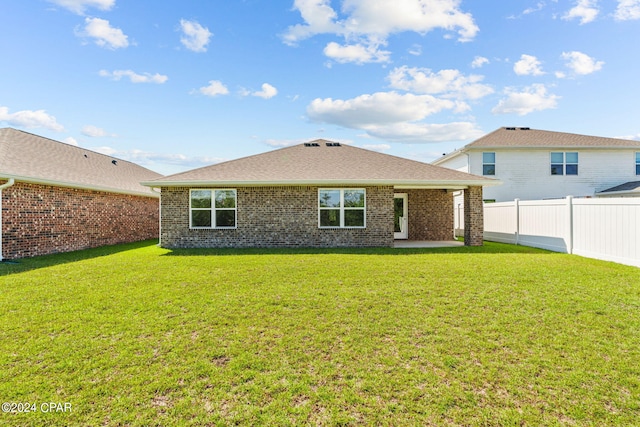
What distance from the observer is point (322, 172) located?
1316 centimetres

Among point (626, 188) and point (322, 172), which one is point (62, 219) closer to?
point (322, 172)

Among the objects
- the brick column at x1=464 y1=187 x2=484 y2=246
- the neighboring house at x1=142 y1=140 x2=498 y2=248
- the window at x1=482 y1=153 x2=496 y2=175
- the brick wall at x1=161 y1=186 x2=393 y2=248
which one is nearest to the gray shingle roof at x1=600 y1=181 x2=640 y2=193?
the window at x1=482 y1=153 x2=496 y2=175

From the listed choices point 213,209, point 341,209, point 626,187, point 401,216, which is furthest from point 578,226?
point 213,209

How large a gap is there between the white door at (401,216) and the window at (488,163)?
6088mm

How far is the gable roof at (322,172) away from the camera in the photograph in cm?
1247

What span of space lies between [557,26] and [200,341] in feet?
51.1

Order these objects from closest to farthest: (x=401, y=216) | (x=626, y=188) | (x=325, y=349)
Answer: (x=325, y=349) → (x=401, y=216) → (x=626, y=188)

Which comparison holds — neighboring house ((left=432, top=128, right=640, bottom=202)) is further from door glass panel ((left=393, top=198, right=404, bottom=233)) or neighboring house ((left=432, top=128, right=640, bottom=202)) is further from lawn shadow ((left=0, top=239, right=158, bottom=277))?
lawn shadow ((left=0, top=239, right=158, bottom=277))

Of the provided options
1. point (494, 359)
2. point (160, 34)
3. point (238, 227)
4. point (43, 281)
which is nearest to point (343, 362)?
point (494, 359)

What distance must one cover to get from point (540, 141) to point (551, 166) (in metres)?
1.61

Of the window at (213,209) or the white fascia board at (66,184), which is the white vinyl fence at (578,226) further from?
the white fascia board at (66,184)

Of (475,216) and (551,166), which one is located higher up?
(551,166)

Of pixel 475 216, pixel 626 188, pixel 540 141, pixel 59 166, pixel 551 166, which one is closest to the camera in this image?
pixel 475 216

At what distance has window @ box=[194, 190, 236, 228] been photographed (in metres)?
13.1
